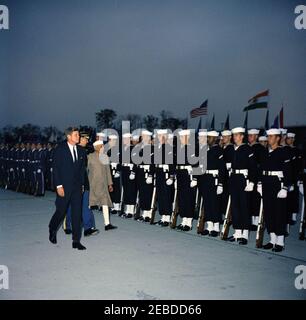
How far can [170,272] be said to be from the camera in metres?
6.01

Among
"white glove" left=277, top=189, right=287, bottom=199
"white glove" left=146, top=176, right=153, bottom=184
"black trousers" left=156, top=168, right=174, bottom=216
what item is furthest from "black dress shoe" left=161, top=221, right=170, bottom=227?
"white glove" left=277, top=189, right=287, bottom=199

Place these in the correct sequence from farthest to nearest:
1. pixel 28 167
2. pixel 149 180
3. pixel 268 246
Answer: pixel 28 167
pixel 149 180
pixel 268 246

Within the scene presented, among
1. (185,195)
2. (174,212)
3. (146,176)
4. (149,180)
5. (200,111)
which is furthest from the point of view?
(200,111)

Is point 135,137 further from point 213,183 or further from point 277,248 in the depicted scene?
point 277,248

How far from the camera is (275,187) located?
730cm

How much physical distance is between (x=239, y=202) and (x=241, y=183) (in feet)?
1.19

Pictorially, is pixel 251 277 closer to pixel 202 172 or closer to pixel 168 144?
pixel 202 172

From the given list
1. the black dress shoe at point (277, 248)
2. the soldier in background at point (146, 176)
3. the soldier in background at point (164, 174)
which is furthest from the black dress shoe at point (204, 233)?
the soldier in background at point (146, 176)

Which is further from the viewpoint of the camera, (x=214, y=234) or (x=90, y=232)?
(x=90, y=232)

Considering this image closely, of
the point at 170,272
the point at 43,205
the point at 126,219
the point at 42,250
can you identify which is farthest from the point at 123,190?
the point at 170,272

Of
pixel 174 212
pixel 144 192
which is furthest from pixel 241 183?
pixel 144 192

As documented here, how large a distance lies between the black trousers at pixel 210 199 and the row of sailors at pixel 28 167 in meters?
8.11

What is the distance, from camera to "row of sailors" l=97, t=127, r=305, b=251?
734cm
